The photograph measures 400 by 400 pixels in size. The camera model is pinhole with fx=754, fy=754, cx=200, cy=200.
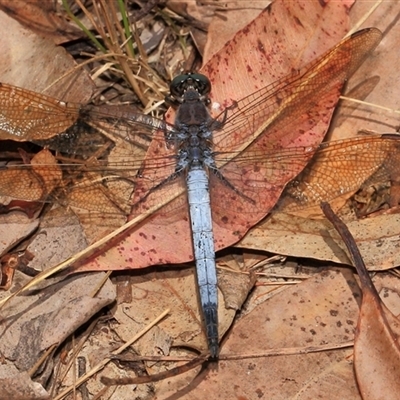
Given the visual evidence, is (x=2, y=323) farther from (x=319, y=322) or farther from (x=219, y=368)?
(x=319, y=322)

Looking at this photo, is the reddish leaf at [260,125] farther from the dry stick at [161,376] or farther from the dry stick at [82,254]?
the dry stick at [161,376]

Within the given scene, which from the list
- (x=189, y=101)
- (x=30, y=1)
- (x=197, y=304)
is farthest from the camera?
(x=30, y=1)

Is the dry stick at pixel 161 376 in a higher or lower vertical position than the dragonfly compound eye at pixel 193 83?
lower

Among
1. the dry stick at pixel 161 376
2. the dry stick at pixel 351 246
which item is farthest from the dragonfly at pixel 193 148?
the dry stick at pixel 161 376

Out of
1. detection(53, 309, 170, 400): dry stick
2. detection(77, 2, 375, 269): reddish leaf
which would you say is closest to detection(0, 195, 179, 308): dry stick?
detection(77, 2, 375, 269): reddish leaf

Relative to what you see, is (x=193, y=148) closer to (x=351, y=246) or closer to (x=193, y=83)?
(x=193, y=83)

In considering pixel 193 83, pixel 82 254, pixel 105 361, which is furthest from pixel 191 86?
pixel 105 361

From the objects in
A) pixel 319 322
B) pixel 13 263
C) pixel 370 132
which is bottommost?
pixel 319 322

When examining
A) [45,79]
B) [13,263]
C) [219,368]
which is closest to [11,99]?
[45,79]

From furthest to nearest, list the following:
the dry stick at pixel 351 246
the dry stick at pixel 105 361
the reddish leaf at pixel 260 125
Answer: the reddish leaf at pixel 260 125 → the dry stick at pixel 105 361 → the dry stick at pixel 351 246

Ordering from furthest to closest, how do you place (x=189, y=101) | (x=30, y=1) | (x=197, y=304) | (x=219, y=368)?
(x=30, y=1) < (x=189, y=101) < (x=197, y=304) < (x=219, y=368)
